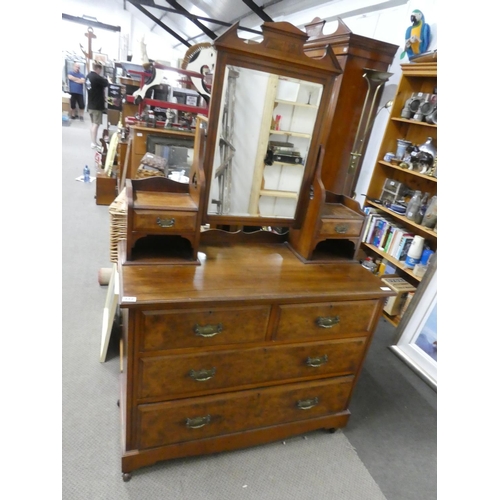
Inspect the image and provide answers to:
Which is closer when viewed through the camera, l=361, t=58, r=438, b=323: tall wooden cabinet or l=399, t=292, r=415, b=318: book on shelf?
l=361, t=58, r=438, b=323: tall wooden cabinet

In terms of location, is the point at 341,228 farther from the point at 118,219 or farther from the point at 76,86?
the point at 76,86

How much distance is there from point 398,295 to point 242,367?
5.38 feet

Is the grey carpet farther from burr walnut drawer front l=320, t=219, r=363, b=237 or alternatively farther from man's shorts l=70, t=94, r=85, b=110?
man's shorts l=70, t=94, r=85, b=110

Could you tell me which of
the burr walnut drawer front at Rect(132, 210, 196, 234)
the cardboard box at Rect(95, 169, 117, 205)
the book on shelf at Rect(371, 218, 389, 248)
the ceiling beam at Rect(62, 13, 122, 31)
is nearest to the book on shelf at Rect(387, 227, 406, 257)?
the book on shelf at Rect(371, 218, 389, 248)

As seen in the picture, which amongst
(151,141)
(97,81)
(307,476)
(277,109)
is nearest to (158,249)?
(277,109)

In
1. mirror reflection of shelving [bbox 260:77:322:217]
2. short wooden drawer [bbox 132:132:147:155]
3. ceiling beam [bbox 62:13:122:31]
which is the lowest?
short wooden drawer [bbox 132:132:147:155]

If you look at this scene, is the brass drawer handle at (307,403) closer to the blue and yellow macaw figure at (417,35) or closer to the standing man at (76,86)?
the blue and yellow macaw figure at (417,35)

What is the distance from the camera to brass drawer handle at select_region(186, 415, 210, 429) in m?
1.32

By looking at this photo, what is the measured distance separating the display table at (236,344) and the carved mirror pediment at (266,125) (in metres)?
0.15

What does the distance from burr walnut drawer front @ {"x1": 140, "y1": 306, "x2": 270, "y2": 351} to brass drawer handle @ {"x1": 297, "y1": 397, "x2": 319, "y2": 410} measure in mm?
431

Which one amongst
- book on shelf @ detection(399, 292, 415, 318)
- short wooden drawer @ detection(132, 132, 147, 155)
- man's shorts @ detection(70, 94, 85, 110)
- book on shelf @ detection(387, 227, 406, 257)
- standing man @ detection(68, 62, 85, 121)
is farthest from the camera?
man's shorts @ detection(70, 94, 85, 110)

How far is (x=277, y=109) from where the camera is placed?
1.34 m
